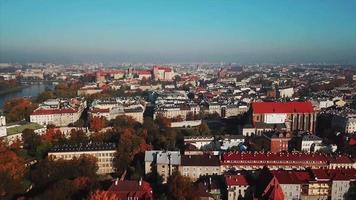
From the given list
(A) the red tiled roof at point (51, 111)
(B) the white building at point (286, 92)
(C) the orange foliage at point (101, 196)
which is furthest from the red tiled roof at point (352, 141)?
(B) the white building at point (286, 92)

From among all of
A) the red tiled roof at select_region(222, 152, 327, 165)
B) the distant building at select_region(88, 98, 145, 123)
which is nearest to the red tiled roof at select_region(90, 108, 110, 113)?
the distant building at select_region(88, 98, 145, 123)

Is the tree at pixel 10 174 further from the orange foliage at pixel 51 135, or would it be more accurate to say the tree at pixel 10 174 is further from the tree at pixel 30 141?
the orange foliage at pixel 51 135

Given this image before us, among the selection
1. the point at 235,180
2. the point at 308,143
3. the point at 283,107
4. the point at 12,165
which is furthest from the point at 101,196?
the point at 283,107

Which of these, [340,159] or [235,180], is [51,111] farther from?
[340,159]

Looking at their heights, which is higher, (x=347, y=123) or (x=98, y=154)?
(x=347, y=123)

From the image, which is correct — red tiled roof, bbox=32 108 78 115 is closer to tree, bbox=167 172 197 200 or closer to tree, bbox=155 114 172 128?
tree, bbox=155 114 172 128
